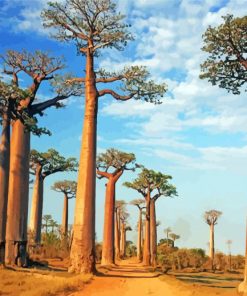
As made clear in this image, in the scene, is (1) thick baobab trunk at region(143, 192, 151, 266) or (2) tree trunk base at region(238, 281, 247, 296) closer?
(2) tree trunk base at region(238, 281, 247, 296)

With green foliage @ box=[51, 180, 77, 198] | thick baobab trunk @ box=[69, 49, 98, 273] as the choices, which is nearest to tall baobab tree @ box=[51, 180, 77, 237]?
green foliage @ box=[51, 180, 77, 198]

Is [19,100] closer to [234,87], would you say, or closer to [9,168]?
[9,168]

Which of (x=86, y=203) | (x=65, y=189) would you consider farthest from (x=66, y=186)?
(x=86, y=203)

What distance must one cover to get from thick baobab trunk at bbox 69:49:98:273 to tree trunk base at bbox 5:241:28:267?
3.08 m

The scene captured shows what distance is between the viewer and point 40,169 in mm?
29812

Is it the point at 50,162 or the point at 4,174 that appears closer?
the point at 4,174

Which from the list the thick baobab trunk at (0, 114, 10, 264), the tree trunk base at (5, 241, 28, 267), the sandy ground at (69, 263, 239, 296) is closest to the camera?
the sandy ground at (69, 263, 239, 296)

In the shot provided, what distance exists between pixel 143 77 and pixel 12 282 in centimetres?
849

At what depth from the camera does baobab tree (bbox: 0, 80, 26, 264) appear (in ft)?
52.5

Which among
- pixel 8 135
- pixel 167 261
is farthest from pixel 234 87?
pixel 167 261

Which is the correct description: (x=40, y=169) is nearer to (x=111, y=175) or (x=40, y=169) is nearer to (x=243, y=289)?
(x=111, y=175)

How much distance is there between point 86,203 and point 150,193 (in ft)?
60.4

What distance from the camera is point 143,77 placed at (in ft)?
53.5

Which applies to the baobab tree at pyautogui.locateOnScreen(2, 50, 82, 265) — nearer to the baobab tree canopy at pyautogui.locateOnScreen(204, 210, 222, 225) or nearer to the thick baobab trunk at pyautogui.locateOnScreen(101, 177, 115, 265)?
the thick baobab trunk at pyautogui.locateOnScreen(101, 177, 115, 265)
